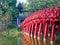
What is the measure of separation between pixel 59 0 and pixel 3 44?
27.7 m

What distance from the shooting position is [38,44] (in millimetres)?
27125

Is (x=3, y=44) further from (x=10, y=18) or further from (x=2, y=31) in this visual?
(x=10, y=18)

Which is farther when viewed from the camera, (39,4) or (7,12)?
(39,4)

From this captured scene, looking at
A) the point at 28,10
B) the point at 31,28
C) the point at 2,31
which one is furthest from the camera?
the point at 28,10

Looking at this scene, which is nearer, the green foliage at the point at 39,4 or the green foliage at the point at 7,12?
the green foliage at the point at 7,12

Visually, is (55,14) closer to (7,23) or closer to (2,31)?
(2,31)

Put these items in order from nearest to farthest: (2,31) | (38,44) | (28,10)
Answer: (38,44) < (2,31) < (28,10)

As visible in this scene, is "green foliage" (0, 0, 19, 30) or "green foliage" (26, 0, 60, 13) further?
"green foliage" (26, 0, 60, 13)

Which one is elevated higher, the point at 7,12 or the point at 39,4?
the point at 39,4

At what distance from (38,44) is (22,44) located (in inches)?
63.3

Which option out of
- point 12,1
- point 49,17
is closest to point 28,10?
point 12,1

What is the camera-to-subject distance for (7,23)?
5022 cm

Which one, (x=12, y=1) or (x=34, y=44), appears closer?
(x=34, y=44)

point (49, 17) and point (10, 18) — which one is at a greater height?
point (49, 17)
